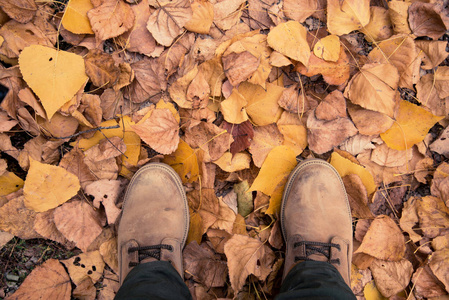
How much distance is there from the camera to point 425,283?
118 centimetres

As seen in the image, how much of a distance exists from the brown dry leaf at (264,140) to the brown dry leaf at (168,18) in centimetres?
52

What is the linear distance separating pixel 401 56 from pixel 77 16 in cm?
130

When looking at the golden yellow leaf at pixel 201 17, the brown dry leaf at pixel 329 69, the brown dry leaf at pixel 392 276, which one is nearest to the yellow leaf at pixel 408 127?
the brown dry leaf at pixel 329 69

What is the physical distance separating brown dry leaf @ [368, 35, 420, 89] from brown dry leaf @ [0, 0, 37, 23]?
1.36m

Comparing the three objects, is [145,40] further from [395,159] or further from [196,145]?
[395,159]

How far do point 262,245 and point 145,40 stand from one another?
97 centimetres

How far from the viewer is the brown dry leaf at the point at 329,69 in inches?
45.2

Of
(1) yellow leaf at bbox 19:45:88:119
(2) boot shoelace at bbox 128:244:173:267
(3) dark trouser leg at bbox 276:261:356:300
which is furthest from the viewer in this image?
(2) boot shoelace at bbox 128:244:173:267

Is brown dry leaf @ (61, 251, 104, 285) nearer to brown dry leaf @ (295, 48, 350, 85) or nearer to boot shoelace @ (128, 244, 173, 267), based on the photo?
boot shoelace @ (128, 244, 173, 267)

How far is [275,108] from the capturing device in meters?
1.16

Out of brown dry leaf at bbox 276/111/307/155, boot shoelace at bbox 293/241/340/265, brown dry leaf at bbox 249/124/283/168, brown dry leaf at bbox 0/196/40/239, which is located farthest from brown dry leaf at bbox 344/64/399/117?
brown dry leaf at bbox 0/196/40/239

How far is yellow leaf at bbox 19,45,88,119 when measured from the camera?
1039 millimetres

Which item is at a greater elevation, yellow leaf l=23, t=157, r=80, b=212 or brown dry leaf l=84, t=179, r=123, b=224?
yellow leaf l=23, t=157, r=80, b=212

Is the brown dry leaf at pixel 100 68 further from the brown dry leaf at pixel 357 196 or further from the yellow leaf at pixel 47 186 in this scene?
the brown dry leaf at pixel 357 196
